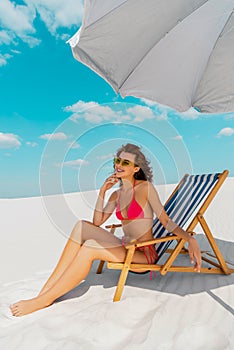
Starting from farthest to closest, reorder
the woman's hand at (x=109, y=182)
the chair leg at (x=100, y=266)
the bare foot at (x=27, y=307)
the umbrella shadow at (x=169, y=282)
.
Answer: the chair leg at (x=100, y=266)
the woman's hand at (x=109, y=182)
the umbrella shadow at (x=169, y=282)
the bare foot at (x=27, y=307)

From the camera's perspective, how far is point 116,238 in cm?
314

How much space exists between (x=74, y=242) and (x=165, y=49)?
2122 millimetres

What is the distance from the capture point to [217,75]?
351 centimetres

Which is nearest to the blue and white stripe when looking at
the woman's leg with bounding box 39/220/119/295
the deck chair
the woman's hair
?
the deck chair

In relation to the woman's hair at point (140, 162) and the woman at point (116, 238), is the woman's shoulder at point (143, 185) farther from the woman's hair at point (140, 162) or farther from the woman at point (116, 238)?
the woman's hair at point (140, 162)

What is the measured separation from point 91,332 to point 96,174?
150 cm

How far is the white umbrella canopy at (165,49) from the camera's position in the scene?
8.72 ft

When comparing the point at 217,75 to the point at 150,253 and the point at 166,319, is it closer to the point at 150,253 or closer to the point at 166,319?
the point at 150,253

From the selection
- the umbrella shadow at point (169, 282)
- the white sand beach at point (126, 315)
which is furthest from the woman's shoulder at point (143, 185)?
the umbrella shadow at point (169, 282)

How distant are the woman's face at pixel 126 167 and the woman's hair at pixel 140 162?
0.04 m

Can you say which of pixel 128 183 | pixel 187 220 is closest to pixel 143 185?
pixel 128 183

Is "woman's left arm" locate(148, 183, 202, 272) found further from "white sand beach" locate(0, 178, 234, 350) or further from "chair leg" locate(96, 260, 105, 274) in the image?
"chair leg" locate(96, 260, 105, 274)

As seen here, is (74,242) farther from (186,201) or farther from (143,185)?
(186,201)

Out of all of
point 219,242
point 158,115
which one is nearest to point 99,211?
point 158,115
